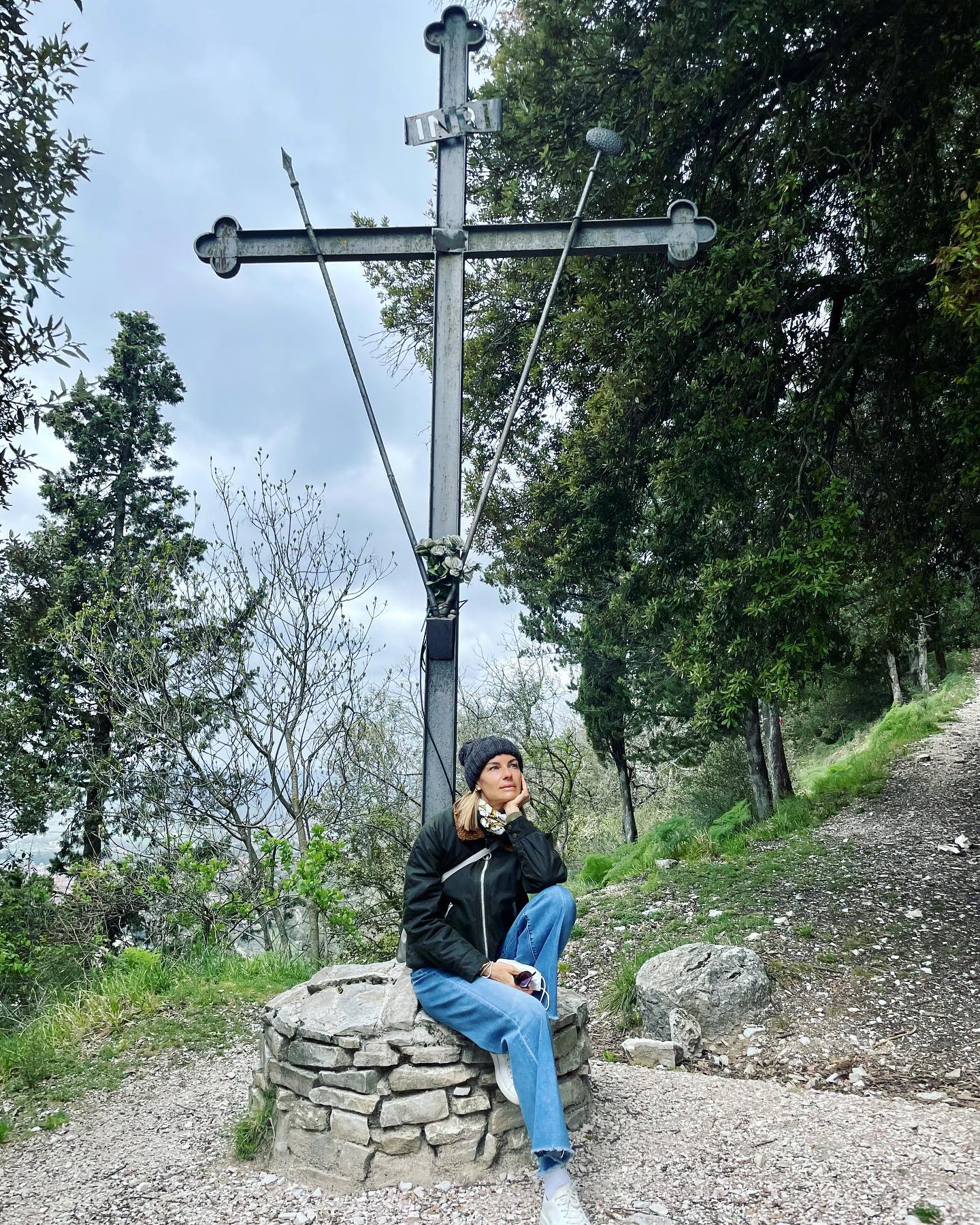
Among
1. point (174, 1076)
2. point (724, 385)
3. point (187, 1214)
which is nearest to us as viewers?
point (187, 1214)

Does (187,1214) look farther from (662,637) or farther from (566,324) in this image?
(662,637)

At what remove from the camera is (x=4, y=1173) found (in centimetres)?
369

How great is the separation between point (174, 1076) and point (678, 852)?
5887 mm

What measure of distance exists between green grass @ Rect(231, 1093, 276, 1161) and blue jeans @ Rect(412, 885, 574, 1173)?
2.79ft

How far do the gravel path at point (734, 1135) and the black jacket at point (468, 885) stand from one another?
2.67ft

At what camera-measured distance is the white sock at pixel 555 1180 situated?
8.89ft

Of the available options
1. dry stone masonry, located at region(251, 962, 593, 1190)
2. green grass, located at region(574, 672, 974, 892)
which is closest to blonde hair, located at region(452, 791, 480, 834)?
dry stone masonry, located at region(251, 962, 593, 1190)

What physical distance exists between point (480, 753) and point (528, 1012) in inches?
35.6

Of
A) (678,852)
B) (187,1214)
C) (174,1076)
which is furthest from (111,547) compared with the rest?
(187,1214)

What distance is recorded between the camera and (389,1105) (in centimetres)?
314

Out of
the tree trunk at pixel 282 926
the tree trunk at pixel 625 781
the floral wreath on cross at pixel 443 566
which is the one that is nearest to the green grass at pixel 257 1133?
the floral wreath on cross at pixel 443 566

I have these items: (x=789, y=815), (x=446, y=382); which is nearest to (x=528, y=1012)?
(x=446, y=382)

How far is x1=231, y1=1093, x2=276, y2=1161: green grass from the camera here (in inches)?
136

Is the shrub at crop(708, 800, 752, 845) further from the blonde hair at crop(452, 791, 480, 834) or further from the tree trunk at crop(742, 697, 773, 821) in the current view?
the blonde hair at crop(452, 791, 480, 834)
